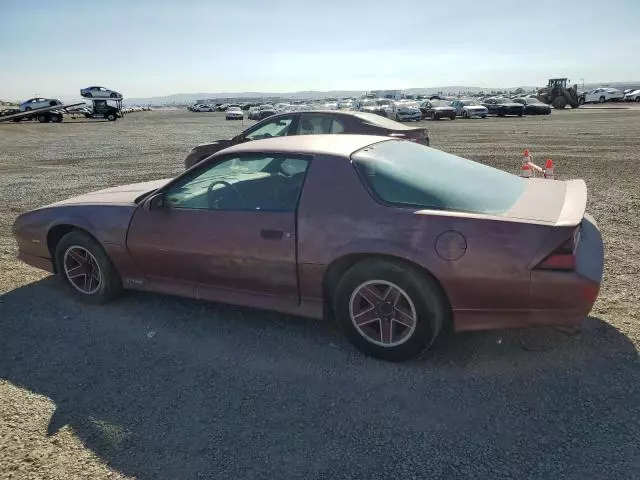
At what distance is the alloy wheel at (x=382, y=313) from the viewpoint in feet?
10.4

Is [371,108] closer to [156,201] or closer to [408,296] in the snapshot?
[156,201]

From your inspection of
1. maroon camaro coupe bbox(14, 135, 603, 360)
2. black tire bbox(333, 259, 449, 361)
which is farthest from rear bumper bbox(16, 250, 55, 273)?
black tire bbox(333, 259, 449, 361)

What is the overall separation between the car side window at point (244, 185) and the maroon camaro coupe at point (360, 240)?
0.4 inches

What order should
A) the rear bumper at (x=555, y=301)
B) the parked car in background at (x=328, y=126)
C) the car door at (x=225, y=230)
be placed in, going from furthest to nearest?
the parked car in background at (x=328, y=126) < the car door at (x=225, y=230) < the rear bumper at (x=555, y=301)

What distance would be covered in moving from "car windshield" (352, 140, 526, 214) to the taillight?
421 mm

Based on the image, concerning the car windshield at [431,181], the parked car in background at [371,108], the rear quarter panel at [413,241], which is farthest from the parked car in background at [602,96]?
the rear quarter panel at [413,241]

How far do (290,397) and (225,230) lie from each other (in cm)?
131

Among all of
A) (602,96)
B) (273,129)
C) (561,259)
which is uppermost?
(602,96)

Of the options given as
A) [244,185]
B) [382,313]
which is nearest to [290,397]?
[382,313]

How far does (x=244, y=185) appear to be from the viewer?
12.4 ft

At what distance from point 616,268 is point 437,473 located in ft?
11.3

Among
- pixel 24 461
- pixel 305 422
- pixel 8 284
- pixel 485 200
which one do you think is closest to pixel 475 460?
pixel 305 422

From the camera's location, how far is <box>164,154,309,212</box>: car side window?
3533 mm

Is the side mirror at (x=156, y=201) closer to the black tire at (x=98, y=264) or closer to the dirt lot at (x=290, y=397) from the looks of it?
the black tire at (x=98, y=264)
